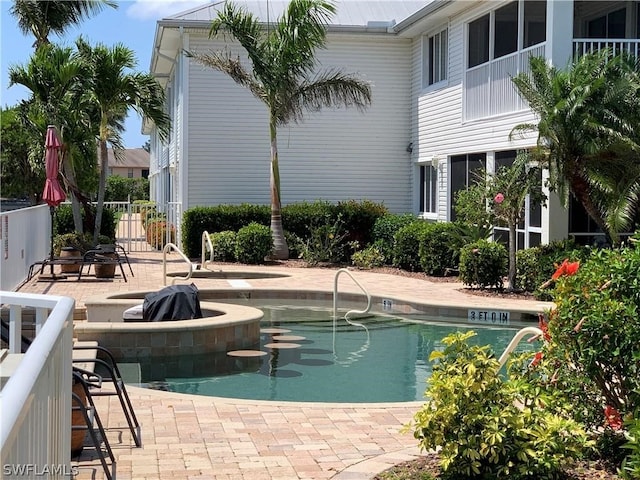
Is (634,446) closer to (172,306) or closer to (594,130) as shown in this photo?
(172,306)

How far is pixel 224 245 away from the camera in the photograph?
19906 mm

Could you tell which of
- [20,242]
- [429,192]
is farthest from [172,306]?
[429,192]

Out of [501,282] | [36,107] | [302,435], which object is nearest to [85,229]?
[36,107]

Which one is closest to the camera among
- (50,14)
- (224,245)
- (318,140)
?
(224,245)

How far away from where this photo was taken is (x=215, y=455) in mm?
5617

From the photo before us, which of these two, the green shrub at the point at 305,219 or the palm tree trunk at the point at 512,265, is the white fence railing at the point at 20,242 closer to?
the green shrub at the point at 305,219

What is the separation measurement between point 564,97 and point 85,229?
40.9 ft

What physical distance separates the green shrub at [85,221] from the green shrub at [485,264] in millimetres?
9985

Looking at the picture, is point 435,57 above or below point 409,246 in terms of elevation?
above

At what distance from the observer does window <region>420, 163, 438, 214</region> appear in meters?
22.3

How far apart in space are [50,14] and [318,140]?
10641mm

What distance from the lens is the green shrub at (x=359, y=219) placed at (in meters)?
21.2

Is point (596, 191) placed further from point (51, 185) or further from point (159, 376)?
point (51, 185)
